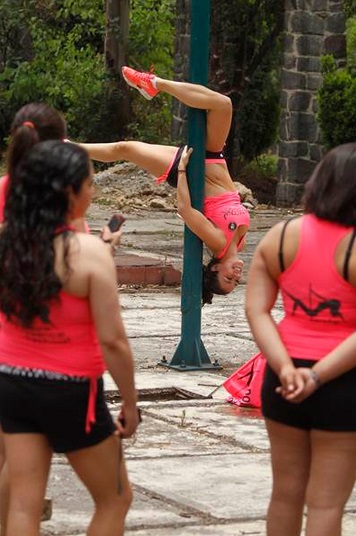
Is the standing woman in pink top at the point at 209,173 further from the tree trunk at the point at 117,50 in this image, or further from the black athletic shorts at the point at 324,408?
the tree trunk at the point at 117,50

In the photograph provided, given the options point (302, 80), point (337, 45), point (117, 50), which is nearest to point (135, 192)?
point (302, 80)

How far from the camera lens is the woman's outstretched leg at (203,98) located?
915 centimetres

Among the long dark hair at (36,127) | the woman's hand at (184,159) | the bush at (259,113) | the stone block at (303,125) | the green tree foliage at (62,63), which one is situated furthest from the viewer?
the green tree foliage at (62,63)

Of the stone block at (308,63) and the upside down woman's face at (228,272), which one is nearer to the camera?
the upside down woman's face at (228,272)

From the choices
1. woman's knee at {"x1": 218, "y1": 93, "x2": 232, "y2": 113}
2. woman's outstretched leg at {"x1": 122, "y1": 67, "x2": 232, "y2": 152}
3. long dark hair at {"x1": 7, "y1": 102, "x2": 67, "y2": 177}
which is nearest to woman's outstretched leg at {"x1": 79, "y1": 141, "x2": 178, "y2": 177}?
woman's outstretched leg at {"x1": 122, "y1": 67, "x2": 232, "y2": 152}

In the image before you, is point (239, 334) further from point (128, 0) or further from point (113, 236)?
point (128, 0)

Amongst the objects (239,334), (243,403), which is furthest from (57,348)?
(239,334)

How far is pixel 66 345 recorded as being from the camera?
4.76 m

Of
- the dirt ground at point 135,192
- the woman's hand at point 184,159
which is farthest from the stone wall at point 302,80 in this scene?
the woman's hand at point 184,159

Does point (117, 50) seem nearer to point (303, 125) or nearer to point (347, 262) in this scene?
point (303, 125)

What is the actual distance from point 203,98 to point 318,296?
14.6ft

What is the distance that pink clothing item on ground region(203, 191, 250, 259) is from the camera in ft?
30.7

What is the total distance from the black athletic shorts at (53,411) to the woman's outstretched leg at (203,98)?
4615mm

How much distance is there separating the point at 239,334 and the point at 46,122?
5.25 metres
